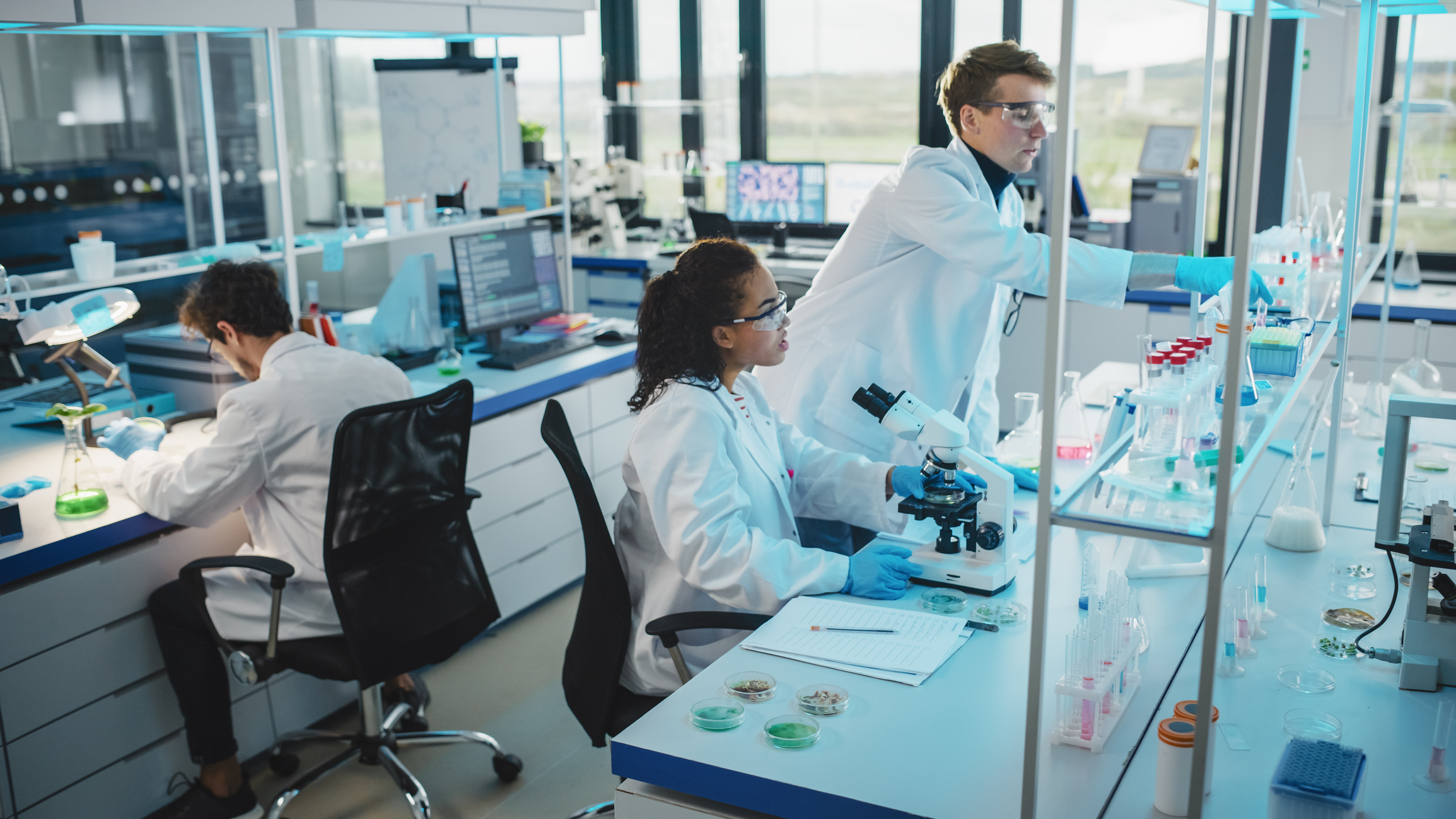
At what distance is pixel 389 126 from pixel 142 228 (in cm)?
160

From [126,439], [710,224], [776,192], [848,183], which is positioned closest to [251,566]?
[126,439]

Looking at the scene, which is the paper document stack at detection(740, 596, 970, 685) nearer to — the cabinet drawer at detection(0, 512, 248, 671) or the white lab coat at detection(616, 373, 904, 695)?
the white lab coat at detection(616, 373, 904, 695)

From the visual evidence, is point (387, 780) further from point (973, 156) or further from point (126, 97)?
point (126, 97)

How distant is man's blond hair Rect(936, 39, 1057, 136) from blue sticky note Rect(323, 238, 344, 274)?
1.80m

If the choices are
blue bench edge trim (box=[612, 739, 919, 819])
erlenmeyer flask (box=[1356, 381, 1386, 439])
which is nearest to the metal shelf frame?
blue bench edge trim (box=[612, 739, 919, 819])

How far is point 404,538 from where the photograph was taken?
7.97 feet

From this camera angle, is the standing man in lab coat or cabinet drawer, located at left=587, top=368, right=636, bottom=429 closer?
the standing man in lab coat

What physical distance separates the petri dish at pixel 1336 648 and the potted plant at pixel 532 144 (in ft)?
12.9

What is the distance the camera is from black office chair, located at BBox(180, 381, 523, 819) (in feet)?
7.51

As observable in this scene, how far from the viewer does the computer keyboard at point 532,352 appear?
359 centimetres

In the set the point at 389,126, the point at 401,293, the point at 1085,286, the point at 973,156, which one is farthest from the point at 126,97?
the point at 1085,286

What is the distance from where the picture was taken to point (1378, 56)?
4504 mm

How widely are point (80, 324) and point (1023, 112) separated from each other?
6.89 ft

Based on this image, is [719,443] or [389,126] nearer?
[719,443]
